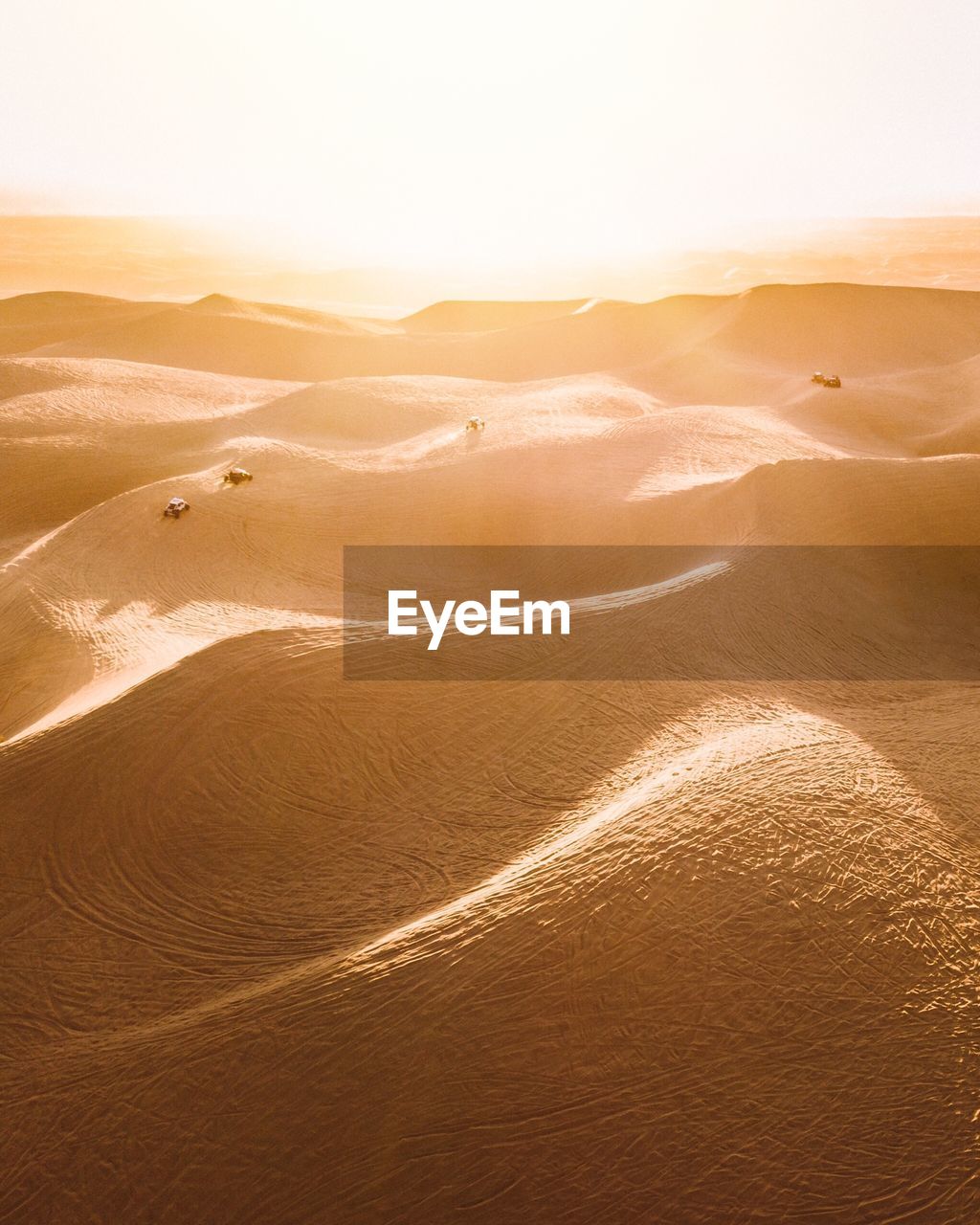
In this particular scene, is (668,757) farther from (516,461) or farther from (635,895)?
(516,461)

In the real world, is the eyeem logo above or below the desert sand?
above

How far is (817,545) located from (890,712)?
13.0 ft

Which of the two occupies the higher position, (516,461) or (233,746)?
(516,461)

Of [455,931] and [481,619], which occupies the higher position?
[481,619]

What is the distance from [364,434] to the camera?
1541cm

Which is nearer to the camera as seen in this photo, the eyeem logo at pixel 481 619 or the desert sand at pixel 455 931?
the desert sand at pixel 455 931

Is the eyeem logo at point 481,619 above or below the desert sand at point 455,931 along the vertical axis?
above

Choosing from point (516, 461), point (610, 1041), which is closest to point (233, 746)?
point (610, 1041)

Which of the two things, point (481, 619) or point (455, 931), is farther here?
point (481, 619)

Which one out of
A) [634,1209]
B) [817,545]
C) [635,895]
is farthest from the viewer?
[817,545]

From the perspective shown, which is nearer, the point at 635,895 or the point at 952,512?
the point at 635,895

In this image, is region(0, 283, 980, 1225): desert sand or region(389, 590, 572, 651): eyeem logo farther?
region(389, 590, 572, 651): eyeem logo

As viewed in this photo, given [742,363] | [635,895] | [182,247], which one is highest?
[182,247]

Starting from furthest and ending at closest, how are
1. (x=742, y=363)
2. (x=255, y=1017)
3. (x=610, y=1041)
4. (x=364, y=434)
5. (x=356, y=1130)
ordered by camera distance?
1. (x=742, y=363)
2. (x=364, y=434)
3. (x=255, y=1017)
4. (x=610, y=1041)
5. (x=356, y=1130)
